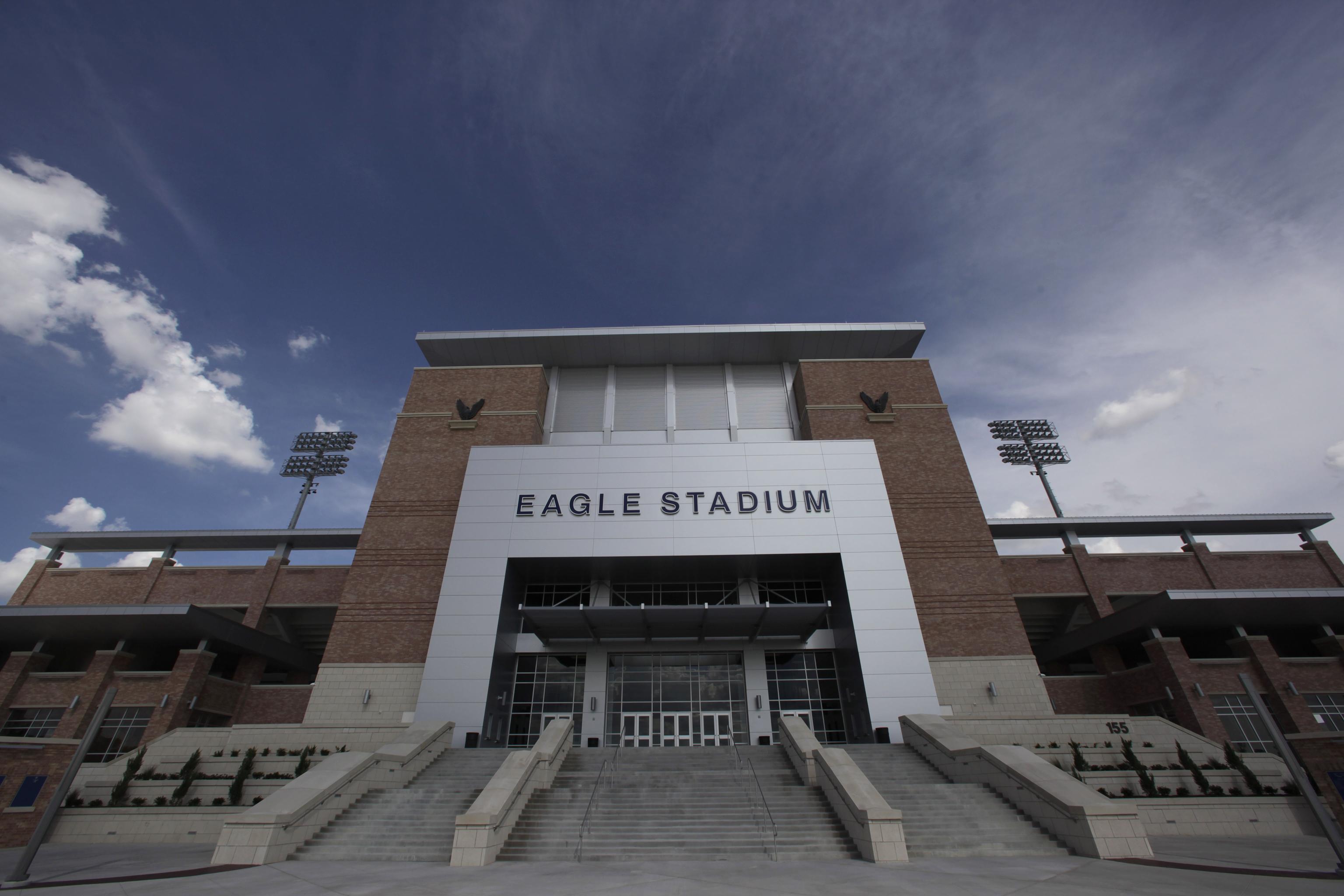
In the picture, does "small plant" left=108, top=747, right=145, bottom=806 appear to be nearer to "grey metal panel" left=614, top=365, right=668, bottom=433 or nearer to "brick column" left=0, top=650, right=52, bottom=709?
"brick column" left=0, top=650, right=52, bottom=709

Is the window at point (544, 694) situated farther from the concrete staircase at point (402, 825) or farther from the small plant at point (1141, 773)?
the small plant at point (1141, 773)

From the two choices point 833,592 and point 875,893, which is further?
point 833,592

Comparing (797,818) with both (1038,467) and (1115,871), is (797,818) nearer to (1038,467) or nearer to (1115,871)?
(1115,871)

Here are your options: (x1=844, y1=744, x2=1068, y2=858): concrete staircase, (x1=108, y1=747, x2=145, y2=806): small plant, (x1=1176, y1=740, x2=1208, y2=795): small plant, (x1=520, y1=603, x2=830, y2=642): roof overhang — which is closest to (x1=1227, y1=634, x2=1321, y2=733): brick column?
(x1=1176, y1=740, x2=1208, y2=795): small plant

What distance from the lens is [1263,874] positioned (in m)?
9.38

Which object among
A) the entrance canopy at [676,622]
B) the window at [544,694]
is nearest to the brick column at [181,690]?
the window at [544,694]

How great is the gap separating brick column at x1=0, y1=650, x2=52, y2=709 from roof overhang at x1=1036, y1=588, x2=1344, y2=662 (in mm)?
48309

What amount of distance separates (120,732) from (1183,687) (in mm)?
44663

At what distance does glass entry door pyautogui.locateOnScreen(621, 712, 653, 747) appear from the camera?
992 inches

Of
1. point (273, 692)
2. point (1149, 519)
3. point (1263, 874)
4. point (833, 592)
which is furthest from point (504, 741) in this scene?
point (1149, 519)

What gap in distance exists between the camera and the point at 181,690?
25.8 m

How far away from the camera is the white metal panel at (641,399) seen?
109ft

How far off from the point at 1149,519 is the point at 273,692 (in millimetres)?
47047

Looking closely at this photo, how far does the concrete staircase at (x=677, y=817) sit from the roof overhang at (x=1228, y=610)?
18.4 metres
